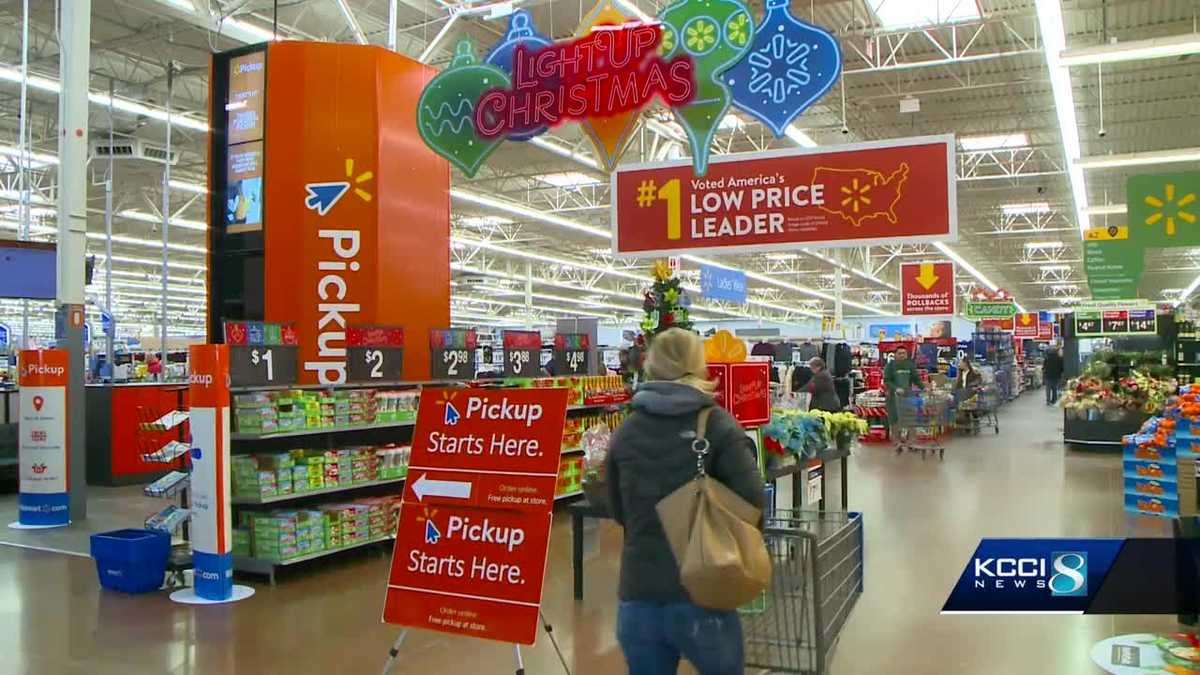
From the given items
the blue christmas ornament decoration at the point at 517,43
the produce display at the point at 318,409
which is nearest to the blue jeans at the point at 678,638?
the blue christmas ornament decoration at the point at 517,43

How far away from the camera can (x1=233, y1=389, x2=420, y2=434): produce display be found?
19.9 feet

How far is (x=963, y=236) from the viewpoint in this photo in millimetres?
26625

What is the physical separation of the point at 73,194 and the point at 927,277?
16.7 metres

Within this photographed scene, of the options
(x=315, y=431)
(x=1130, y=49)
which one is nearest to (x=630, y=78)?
(x=315, y=431)

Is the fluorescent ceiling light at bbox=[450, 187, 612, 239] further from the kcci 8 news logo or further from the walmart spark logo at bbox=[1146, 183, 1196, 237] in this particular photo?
the kcci 8 news logo

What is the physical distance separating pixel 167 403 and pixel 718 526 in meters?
10.9

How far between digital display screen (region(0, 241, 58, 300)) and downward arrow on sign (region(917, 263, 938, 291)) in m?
16.4

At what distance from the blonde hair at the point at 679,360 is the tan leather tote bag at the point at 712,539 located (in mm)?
143

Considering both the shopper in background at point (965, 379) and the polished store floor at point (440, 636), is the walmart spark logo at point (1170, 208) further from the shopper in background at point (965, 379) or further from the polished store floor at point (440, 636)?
the polished store floor at point (440, 636)

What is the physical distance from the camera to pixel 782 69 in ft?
15.7

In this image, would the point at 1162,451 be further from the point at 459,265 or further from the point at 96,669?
the point at 459,265

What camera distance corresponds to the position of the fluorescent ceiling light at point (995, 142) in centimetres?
1698

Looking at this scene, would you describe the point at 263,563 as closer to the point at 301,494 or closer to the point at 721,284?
the point at 301,494

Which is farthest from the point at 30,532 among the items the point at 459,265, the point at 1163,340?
the point at 459,265
